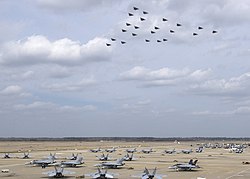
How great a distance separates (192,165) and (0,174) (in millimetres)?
35748

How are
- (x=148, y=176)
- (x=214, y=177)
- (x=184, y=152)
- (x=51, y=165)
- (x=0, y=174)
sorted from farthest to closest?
(x=184, y=152) < (x=51, y=165) < (x=0, y=174) < (x=214, y=177) < (x=148, y=176)

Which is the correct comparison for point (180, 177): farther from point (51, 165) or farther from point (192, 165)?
point (51, 165)

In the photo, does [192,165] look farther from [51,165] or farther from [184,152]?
[184,152]

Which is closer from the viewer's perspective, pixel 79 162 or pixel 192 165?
pixel 192 165

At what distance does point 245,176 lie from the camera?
75.9 meters

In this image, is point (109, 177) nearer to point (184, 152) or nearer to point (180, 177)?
point (180, 177)

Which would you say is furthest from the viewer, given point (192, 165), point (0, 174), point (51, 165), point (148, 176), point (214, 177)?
point (51, 165)

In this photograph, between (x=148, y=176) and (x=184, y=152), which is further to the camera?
(x=184, y=152)

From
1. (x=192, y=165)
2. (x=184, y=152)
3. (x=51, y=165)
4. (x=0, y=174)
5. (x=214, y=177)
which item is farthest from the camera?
(x=184, y=152)

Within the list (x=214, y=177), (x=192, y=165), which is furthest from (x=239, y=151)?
(x=214, y=177)

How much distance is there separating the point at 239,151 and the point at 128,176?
9906 centimetres

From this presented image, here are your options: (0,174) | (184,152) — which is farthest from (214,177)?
(184,152)

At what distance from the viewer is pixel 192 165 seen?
87562 mm

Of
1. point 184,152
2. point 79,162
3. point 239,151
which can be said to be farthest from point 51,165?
point 239,151
